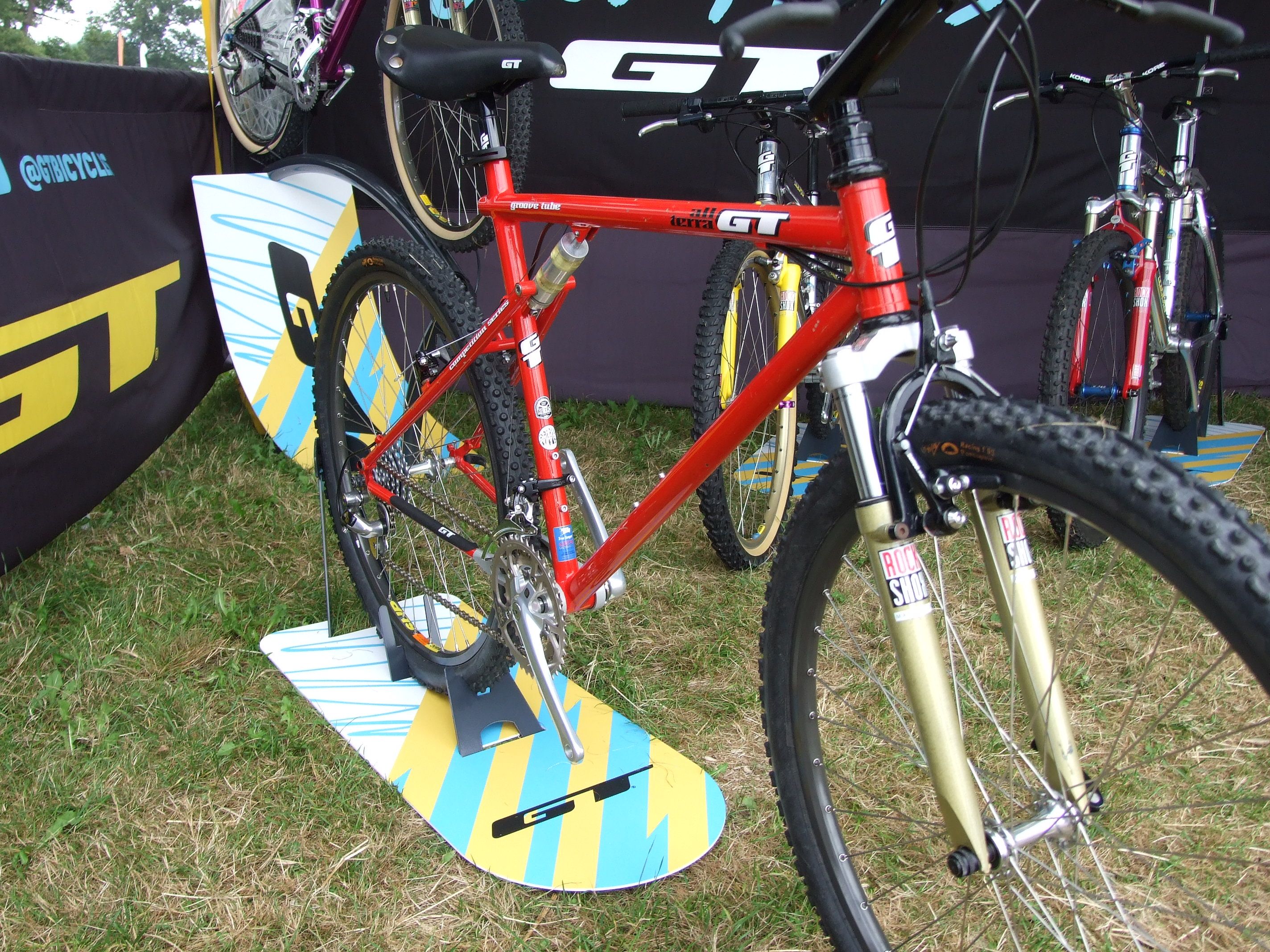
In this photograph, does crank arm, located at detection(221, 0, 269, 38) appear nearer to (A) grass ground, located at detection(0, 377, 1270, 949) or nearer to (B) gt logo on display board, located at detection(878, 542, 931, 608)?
(A) grass ground, located at detection(0, 377, 1270, 949)

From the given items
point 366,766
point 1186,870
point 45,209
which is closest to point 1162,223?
point 1186,870

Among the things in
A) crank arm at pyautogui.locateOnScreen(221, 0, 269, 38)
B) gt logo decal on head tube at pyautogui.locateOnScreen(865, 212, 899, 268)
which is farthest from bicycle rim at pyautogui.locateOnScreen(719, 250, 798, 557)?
crank arm at pyautogui.locateOnScreen(221, 0, 269, 38)

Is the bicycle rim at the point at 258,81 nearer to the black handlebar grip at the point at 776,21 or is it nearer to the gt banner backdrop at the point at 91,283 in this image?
the gt banner backdrop at the point at 91,283

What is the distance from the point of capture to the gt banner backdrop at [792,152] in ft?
10.5

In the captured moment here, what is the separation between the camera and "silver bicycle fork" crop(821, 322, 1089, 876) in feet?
3.17

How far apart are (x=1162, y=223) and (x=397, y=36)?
218 centimetres

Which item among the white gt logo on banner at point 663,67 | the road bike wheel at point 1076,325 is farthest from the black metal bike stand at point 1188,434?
the white gt logo on banner at point 663,67

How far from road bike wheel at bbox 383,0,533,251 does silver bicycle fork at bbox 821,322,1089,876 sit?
0.98 m

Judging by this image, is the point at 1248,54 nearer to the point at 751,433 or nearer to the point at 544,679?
the point at 751,433

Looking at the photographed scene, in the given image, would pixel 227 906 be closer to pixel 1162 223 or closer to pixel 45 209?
pixel 45 209

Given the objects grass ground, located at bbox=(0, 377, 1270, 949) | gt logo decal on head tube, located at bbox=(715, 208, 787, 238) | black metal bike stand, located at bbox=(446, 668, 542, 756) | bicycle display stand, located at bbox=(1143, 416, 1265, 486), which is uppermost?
gt logo decal on head tube, located at bbox=(715, 208, 787, 238)

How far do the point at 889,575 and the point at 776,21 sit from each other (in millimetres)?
558

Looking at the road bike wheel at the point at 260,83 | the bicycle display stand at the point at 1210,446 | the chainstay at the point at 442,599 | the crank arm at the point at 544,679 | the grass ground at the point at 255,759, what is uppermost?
the road bike wheel at the point at 260,83

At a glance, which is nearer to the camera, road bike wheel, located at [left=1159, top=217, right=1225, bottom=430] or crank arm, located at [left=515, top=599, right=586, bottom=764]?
crank arm, located at [left=515, top=599, right=586, bottom=764]
